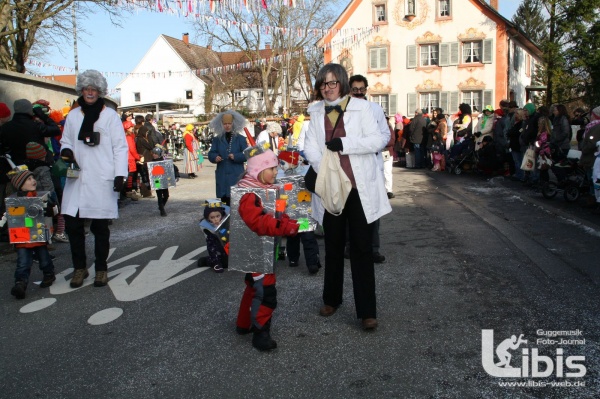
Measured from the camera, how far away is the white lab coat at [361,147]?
4.38m

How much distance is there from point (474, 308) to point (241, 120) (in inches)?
176

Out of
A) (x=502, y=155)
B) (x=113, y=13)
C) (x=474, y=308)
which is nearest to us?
(x=474, y=308)

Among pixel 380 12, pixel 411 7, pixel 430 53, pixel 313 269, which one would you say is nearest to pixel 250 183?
pixel 313 269

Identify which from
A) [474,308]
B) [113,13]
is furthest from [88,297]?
[113,13]

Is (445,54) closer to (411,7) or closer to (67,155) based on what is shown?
(411,7)

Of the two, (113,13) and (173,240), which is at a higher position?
(113,13)

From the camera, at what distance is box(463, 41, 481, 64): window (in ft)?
124

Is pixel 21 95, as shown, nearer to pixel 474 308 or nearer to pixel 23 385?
pixel 23 385

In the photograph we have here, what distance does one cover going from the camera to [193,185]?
16562 mm

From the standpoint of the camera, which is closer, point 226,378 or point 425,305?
point 226,378

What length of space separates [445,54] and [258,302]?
37.2 meters

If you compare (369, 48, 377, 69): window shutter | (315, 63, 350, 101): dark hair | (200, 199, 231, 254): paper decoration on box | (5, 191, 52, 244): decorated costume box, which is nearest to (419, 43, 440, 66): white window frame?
A: (369, 48, 377, 69): window shutter

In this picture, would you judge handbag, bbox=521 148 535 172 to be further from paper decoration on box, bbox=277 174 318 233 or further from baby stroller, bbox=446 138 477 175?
paper decoration on box, bbox=277 174 318 233

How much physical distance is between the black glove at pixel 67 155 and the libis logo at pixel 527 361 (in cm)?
440
